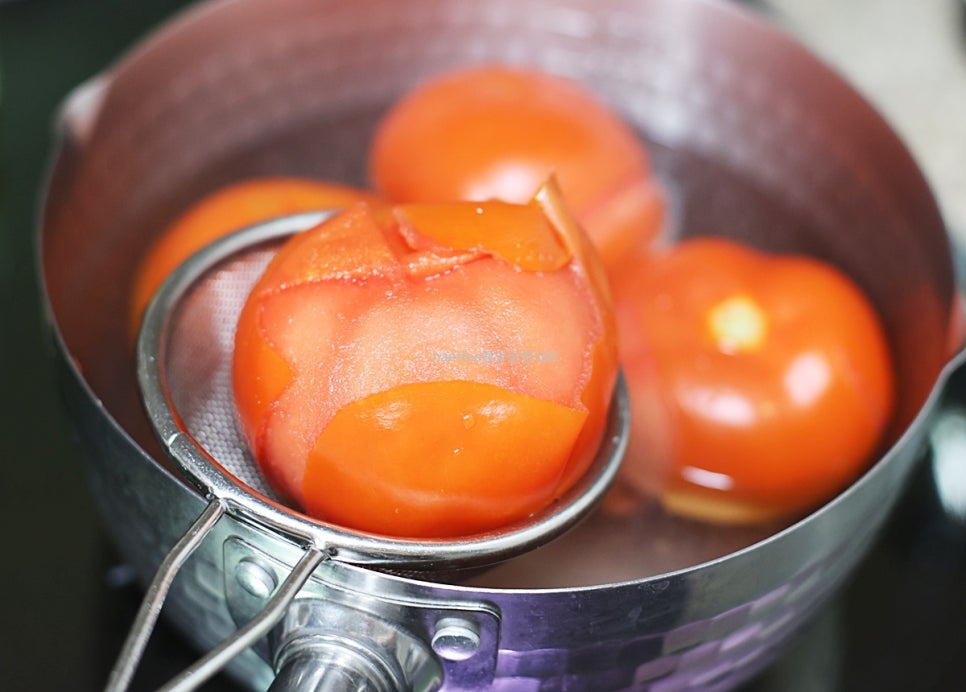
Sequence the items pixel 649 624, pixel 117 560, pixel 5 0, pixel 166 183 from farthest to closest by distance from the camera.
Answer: pixel 5 0, pixel 166 183, pixel 117 560, pixel 649 624

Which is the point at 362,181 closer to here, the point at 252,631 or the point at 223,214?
the point at 223,214

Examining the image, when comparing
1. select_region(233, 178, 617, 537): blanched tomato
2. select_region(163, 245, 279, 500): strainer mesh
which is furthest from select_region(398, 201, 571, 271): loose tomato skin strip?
select_region(163, 245, 279, 500): strainer mesh

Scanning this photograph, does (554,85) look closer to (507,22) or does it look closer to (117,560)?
(507,22)

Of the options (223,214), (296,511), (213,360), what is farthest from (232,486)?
(223,214)

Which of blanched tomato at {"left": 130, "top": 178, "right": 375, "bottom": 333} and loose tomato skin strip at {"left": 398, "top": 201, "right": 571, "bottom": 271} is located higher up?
loose tomato skin strip at {"left": 398, "top": 201, "right": 571, "bottom": 271}

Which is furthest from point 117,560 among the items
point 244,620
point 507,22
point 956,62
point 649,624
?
point 956,62

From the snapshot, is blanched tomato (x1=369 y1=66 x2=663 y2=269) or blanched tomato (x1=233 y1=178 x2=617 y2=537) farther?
blanched tomato (x1=369 y1=66 x2=663 y2=269)

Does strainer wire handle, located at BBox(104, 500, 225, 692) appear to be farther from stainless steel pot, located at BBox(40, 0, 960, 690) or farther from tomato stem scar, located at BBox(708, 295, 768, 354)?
tomato stem scar, located at BBox(708, 295, 768, 354)

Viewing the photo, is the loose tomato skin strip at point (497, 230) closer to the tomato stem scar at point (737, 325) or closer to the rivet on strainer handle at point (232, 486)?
the rivet on strainer handle at point (232, 486)
